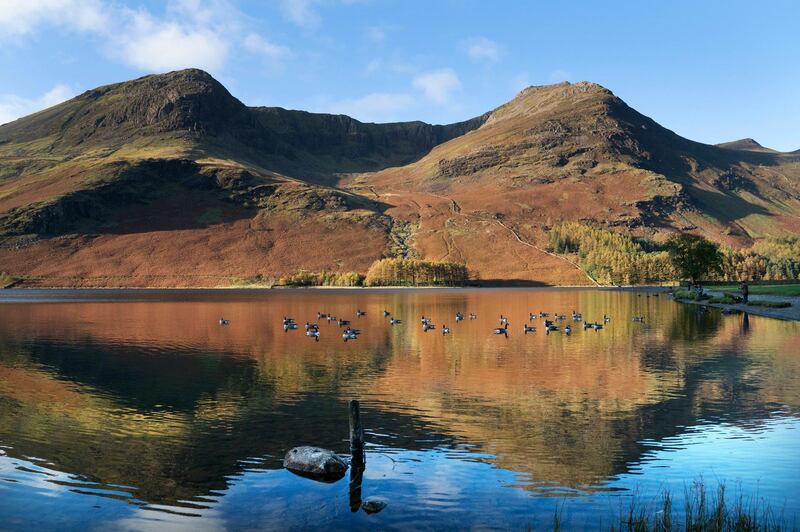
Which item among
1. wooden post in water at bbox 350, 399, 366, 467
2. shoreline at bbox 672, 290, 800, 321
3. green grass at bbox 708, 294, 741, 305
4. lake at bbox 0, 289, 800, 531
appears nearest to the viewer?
lake at bbox 0, 289, 800, 531

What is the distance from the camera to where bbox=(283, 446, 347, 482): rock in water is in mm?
21266

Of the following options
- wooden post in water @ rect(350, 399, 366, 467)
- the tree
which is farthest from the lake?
the tree

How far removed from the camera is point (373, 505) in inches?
716

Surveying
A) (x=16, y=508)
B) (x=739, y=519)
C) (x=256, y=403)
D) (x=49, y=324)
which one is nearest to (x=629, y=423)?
(x=739, y=519)

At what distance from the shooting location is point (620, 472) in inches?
825

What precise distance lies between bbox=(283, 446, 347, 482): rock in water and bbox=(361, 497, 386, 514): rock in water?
2.87 m

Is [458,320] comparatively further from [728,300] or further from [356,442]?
[356,442]

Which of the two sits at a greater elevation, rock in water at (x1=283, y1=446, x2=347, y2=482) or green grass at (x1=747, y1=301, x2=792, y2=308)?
green grass at (x1=747, y1=301, x2=792, y2=308)

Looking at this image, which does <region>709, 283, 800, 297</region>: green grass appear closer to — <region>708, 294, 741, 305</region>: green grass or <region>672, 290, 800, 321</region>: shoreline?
<region>708, 294, 741, 305</region>: green grass

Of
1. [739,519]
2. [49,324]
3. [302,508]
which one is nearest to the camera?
[739,519]

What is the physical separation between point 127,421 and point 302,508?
555 inches

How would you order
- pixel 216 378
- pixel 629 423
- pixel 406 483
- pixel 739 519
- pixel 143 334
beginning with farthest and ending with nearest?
pixel 143 334
pixel 216 378
pixel 629 423
pixel 406 483
pixel 739 519

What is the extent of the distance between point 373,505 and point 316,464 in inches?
148

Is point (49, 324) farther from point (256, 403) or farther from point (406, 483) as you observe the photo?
point (406, 483)
